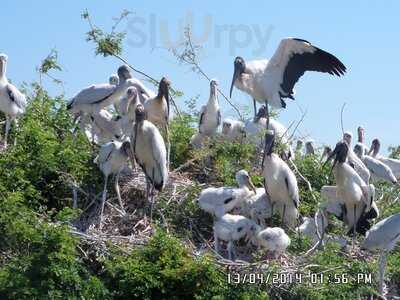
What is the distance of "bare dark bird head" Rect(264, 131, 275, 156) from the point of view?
13005 mm

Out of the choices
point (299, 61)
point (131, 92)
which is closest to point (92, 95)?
point (131, 92)

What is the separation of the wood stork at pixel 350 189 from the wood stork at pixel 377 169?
3.01 meters

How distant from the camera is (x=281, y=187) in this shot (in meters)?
12.8

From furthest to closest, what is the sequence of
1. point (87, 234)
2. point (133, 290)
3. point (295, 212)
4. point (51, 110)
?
point (51, 110), point (295, 212), point (87, 234), point (133, 290)

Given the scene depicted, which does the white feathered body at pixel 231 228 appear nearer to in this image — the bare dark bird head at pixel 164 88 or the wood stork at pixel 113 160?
the wood stork at pixel 113 160

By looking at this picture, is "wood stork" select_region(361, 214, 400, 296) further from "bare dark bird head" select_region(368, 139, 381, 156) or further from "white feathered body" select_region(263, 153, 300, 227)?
"bare dark bird head" select_region(368, 139, 381, 156)

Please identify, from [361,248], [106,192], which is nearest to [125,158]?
[106,192]

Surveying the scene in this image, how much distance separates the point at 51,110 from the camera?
49.1 feet

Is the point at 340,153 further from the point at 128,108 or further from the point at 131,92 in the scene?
the point at 131,92

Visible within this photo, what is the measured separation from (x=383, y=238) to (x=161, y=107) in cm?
378

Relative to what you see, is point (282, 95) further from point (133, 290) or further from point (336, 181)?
point (133, 290)

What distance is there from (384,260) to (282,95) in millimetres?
4265

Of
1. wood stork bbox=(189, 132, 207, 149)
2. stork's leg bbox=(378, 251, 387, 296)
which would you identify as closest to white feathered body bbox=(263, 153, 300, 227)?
stork's leg bbox=(378, 251, 387, 296)

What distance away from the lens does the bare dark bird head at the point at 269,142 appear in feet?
42.7
